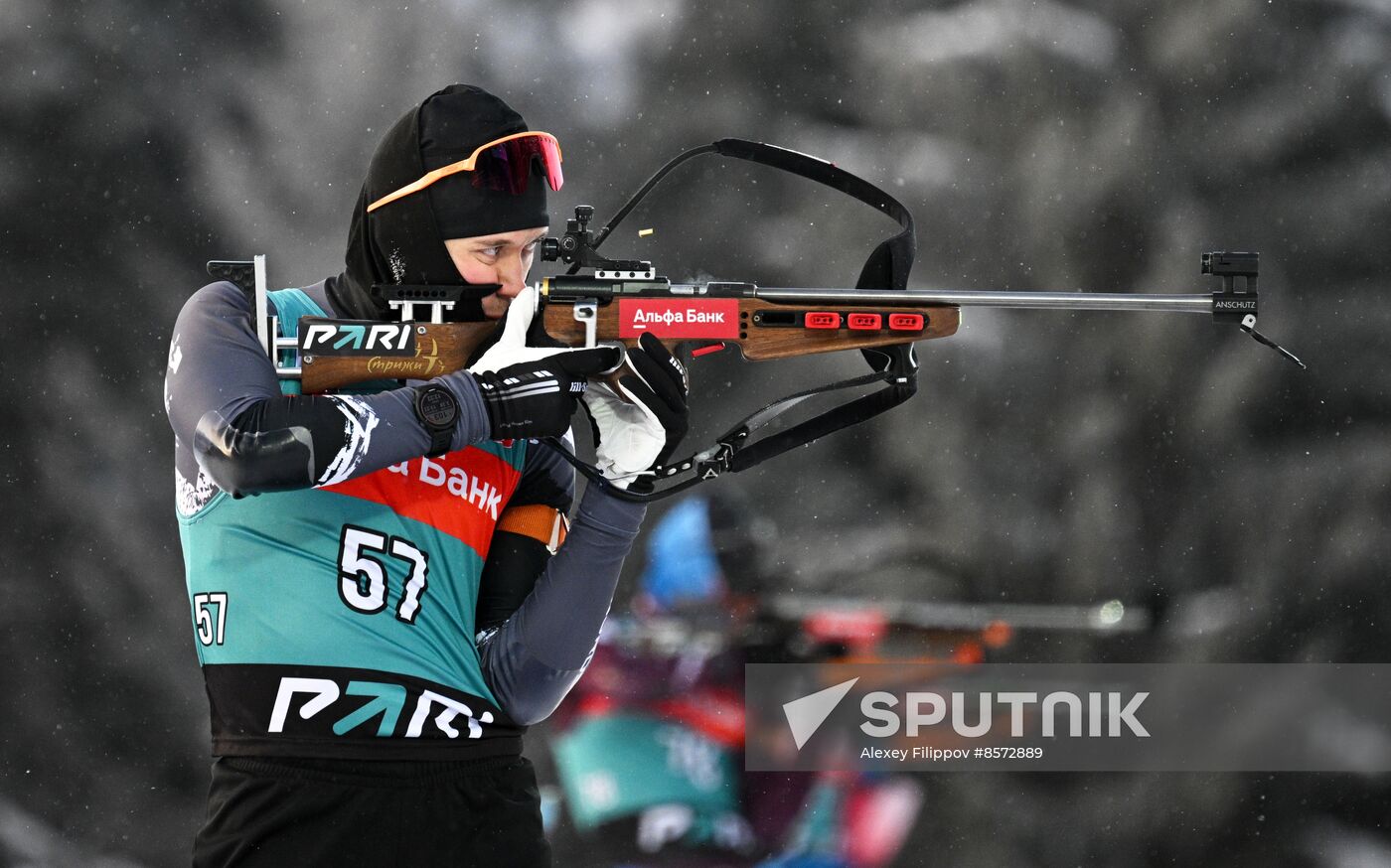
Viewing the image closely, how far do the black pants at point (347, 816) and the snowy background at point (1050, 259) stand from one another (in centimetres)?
185

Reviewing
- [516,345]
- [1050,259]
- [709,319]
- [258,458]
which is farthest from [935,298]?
[1050,259]

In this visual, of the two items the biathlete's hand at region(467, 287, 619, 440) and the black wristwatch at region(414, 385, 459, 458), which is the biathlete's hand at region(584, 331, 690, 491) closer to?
the biathlete's hand at region(467, 287, 619, 440)

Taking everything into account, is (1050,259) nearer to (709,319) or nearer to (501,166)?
(709,319)

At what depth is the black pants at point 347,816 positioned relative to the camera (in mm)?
1491

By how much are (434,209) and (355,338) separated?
0.72ft

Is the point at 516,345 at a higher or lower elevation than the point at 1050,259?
higher

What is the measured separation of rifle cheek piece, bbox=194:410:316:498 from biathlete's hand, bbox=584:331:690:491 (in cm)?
46

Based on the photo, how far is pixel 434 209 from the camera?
5.74 feet

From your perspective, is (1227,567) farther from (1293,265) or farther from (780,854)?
(780,854)

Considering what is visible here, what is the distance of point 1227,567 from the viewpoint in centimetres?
339

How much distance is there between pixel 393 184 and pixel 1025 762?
7.71 feet

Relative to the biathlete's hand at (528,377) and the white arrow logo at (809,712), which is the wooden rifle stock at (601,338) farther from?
the white arrow logo at (809,712)

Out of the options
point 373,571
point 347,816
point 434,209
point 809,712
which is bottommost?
point 809,712

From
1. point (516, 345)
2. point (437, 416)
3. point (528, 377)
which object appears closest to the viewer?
point (437, 416)
